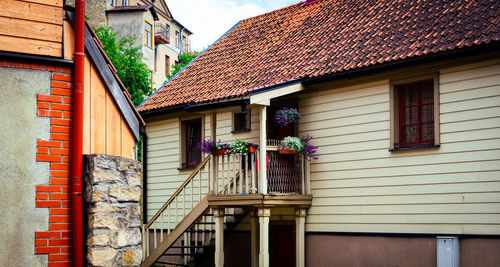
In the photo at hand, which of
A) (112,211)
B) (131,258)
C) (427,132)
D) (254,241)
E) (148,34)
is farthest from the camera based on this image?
(148,34)

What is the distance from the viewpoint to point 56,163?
6355 mm

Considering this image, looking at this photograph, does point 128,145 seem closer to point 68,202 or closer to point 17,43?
point 68,202

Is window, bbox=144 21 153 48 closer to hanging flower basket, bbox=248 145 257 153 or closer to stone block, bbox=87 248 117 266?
hanging flower basket, bbox=248 145 257 153

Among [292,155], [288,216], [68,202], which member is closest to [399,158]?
[292,155]

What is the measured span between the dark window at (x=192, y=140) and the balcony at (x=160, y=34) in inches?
1313

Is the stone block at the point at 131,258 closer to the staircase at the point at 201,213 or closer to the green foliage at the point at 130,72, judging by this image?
the staircase at the point at 201,213

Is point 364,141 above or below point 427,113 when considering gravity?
below

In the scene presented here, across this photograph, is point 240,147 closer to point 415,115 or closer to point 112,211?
point 415,115

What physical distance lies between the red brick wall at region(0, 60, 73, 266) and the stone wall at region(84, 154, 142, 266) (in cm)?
24

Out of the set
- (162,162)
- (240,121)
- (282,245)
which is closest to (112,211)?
(282,245)

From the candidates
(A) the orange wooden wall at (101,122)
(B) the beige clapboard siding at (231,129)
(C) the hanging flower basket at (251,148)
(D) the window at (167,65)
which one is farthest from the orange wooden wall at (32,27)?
(D) the window at (167,65)

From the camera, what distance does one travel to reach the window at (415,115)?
1162 cm

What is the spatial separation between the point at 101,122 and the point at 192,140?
1035 centimetres

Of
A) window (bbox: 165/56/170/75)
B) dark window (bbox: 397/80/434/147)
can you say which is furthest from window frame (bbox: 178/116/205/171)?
window (bbox: 165/56/170/75)
